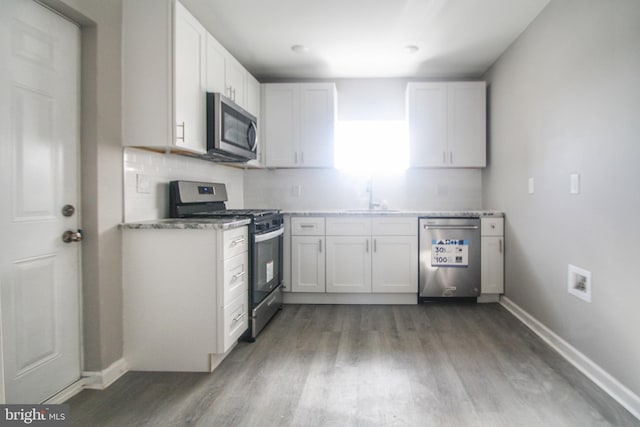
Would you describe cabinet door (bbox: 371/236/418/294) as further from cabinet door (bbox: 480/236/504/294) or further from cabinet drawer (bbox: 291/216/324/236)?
cabinet door (bbox: 480/236/504/294)

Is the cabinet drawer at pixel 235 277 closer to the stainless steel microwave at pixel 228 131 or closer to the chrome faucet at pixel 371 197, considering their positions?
the stainless steel microwave at pixel 228 131

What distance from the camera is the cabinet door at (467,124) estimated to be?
3.58 metres

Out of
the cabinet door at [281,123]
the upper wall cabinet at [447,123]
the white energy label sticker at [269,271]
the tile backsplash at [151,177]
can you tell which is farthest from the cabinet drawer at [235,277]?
the upper wall cabinet at [447,123]

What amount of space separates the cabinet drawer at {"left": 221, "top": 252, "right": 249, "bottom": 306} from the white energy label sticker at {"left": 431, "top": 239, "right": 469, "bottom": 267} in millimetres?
1841

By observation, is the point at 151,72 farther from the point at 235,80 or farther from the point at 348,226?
the point at 348,226

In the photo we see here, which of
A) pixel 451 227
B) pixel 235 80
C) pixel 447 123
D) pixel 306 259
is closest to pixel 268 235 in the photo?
pixel 306 259

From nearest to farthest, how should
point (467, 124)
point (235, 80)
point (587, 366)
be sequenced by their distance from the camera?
1. point (587, 366)
2. point (235, 80)
3. point (467, 124)

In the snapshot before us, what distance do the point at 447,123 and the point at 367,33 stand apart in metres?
1.32

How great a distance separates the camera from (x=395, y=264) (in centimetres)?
334

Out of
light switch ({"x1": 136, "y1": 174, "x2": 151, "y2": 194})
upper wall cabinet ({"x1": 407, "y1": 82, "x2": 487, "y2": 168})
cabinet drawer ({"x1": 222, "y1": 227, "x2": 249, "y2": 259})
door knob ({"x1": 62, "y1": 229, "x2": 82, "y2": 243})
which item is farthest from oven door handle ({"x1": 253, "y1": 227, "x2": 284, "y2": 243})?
upper wall cabinet ({"x1": 407, "y1": 82, "x2": 487, "y2": 168})

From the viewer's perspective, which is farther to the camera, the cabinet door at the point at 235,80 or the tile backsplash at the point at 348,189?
the tile backsplash at the point at 348,189

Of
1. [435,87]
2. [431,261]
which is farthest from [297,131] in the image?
[431,261]

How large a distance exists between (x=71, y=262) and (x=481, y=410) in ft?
7.22

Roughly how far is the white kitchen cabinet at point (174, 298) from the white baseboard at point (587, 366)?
212 cm
